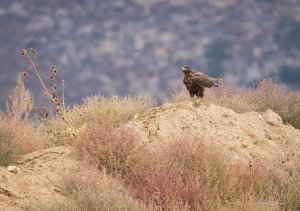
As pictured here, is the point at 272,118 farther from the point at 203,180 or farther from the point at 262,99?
the point at 203,180

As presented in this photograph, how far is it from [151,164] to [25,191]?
1.91 metres

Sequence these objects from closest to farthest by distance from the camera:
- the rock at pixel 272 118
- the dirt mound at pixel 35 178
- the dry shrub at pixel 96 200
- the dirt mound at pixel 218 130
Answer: the dry shrub at pixel 96 200 → the dirt mound at pixel 35 178 → the dirt mound at pixel 218 130 → the rock at pixel 272 118

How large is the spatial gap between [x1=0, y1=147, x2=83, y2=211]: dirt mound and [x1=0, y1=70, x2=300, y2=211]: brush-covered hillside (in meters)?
0.01

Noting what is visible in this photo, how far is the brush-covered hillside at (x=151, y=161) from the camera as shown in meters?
7.16

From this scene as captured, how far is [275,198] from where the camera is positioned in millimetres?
7797

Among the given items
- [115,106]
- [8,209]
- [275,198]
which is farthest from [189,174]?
[115,106]

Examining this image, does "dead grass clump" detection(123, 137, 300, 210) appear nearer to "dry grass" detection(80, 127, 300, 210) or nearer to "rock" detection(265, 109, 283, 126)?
"dry grass" detection(80, 127, 300, 210)

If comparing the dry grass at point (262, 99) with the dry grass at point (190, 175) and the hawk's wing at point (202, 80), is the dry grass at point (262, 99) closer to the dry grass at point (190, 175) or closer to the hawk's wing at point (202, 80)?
the hawk's wing at point (202, 80)

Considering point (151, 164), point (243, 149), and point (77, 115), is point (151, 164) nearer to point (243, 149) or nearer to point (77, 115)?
point (243, 149)

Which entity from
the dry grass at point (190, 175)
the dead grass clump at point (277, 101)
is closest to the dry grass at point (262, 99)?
the dead grass clump at point (277, 101)

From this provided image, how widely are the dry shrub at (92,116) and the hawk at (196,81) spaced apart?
1.59 meters

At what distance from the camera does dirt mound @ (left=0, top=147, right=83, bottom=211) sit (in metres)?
7.37

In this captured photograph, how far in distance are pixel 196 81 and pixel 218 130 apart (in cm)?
119

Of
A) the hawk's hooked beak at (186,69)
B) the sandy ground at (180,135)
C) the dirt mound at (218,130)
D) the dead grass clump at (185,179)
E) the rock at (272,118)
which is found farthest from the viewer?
the rock at (272,118)
